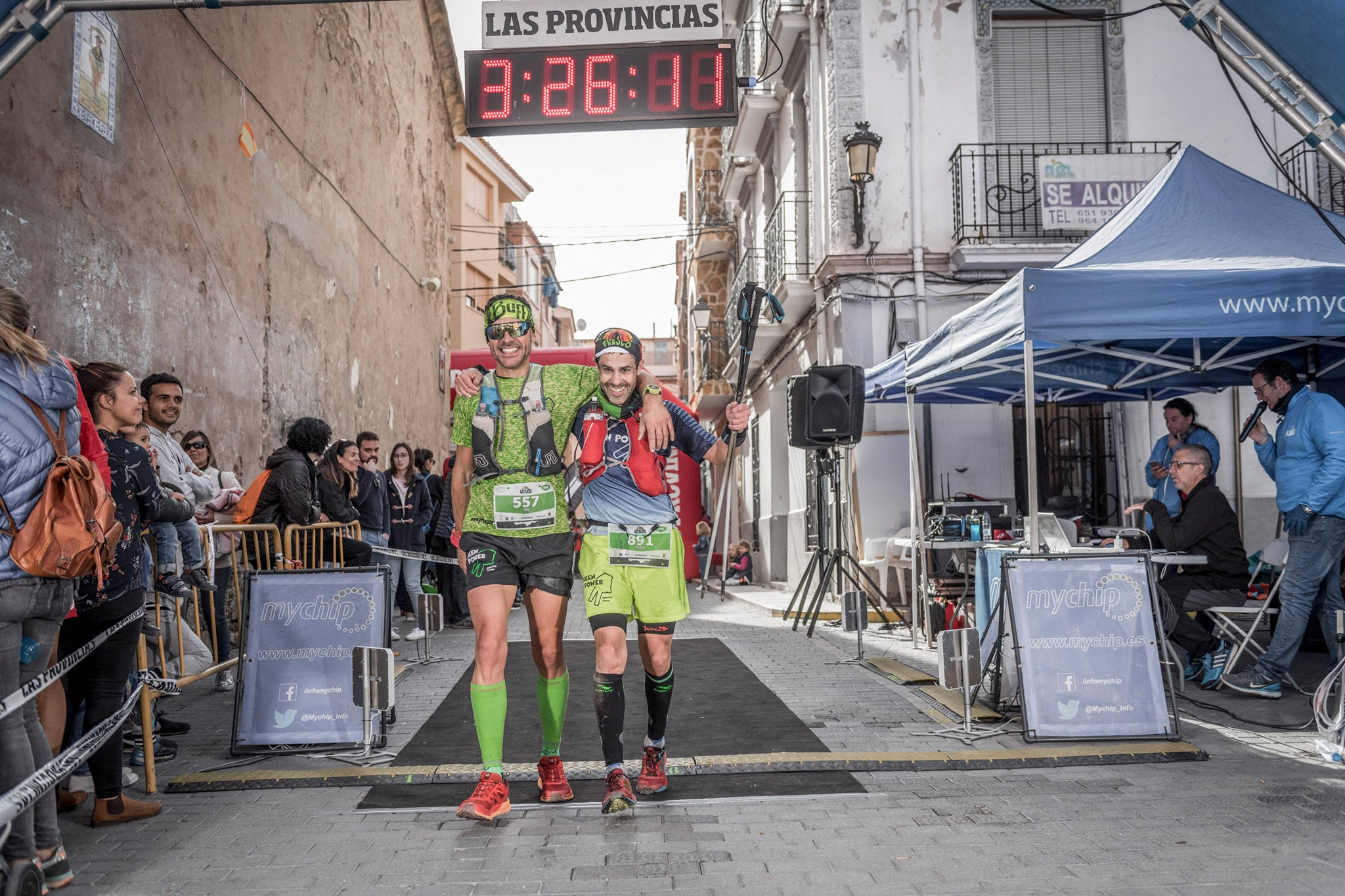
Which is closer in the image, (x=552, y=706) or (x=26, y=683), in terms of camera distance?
(x=26, y=683)

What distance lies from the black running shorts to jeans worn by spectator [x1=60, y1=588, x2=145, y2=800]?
1469 millimetres

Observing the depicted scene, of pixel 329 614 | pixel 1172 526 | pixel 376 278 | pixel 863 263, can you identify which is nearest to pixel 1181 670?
pixel 1172 526

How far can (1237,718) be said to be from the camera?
6.25 meters

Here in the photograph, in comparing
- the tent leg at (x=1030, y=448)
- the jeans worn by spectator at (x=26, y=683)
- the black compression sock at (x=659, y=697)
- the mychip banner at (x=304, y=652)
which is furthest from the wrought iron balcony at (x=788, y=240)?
Answer: the jeans worn by spectator at (x=26, y=683)

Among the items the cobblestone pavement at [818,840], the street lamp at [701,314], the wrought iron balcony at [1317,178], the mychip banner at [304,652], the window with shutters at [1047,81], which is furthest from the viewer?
the street lamp at [701,314]

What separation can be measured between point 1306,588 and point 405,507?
8553mm

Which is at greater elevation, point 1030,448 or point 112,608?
point 1030,448

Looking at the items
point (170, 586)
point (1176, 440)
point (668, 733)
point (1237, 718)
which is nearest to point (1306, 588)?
point (1237, 718)

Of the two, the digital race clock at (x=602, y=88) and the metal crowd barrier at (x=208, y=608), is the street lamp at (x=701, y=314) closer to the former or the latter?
the digital race clock at (x=602, y=88)

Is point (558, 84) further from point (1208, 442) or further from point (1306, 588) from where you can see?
point (1306, 588)

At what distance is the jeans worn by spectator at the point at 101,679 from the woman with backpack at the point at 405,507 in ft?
21.4

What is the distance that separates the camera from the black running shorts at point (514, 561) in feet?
14.7

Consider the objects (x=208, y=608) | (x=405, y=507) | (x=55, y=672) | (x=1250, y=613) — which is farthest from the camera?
(x=405, y=507)

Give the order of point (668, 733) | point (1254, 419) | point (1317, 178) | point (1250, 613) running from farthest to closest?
point (1317, 178) → point (1254, 419) → point (1250, 613) → point (668, 733)
